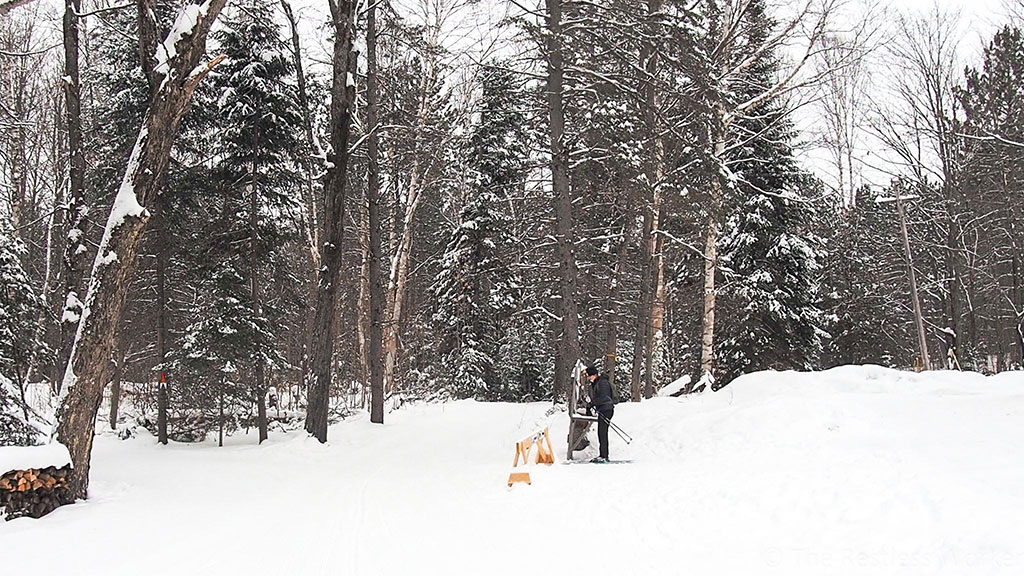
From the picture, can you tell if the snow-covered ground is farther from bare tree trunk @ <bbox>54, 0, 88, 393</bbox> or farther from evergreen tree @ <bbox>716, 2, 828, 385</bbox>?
evergreen tree @ <bbox>716, 2, 828, 385</bbox>

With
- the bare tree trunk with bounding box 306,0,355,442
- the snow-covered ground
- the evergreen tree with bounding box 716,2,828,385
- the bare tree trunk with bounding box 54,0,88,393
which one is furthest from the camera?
the evergreen tree with bounding box 716,2,828,385

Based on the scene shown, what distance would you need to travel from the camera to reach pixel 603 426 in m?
11.2

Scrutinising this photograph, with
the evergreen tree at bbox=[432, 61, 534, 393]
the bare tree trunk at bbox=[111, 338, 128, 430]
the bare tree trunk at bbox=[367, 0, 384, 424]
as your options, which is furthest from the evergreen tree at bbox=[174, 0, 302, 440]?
the evergreen tree at bbox=[432, 61, 534, 393]

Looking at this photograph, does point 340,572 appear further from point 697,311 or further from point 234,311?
point 697,311

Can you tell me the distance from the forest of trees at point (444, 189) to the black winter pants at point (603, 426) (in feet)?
9.88

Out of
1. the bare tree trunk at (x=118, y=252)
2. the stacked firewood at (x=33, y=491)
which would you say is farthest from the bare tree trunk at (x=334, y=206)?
the stacked firewood at (x=33, y=491)

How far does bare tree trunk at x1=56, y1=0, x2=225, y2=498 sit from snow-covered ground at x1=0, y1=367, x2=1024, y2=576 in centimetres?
107

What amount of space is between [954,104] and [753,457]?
23.0 meters

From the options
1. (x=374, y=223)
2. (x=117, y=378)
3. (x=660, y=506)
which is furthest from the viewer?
(x=117, y=378)

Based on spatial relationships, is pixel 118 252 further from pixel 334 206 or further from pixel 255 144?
→ pixel 255 144

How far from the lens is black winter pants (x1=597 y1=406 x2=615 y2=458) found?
36.3ft

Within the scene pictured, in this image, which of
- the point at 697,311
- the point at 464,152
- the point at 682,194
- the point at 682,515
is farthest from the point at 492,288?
the point at 682,515

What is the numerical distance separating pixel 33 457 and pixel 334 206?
765cm

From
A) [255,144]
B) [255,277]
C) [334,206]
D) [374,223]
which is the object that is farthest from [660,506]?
[255,144]
